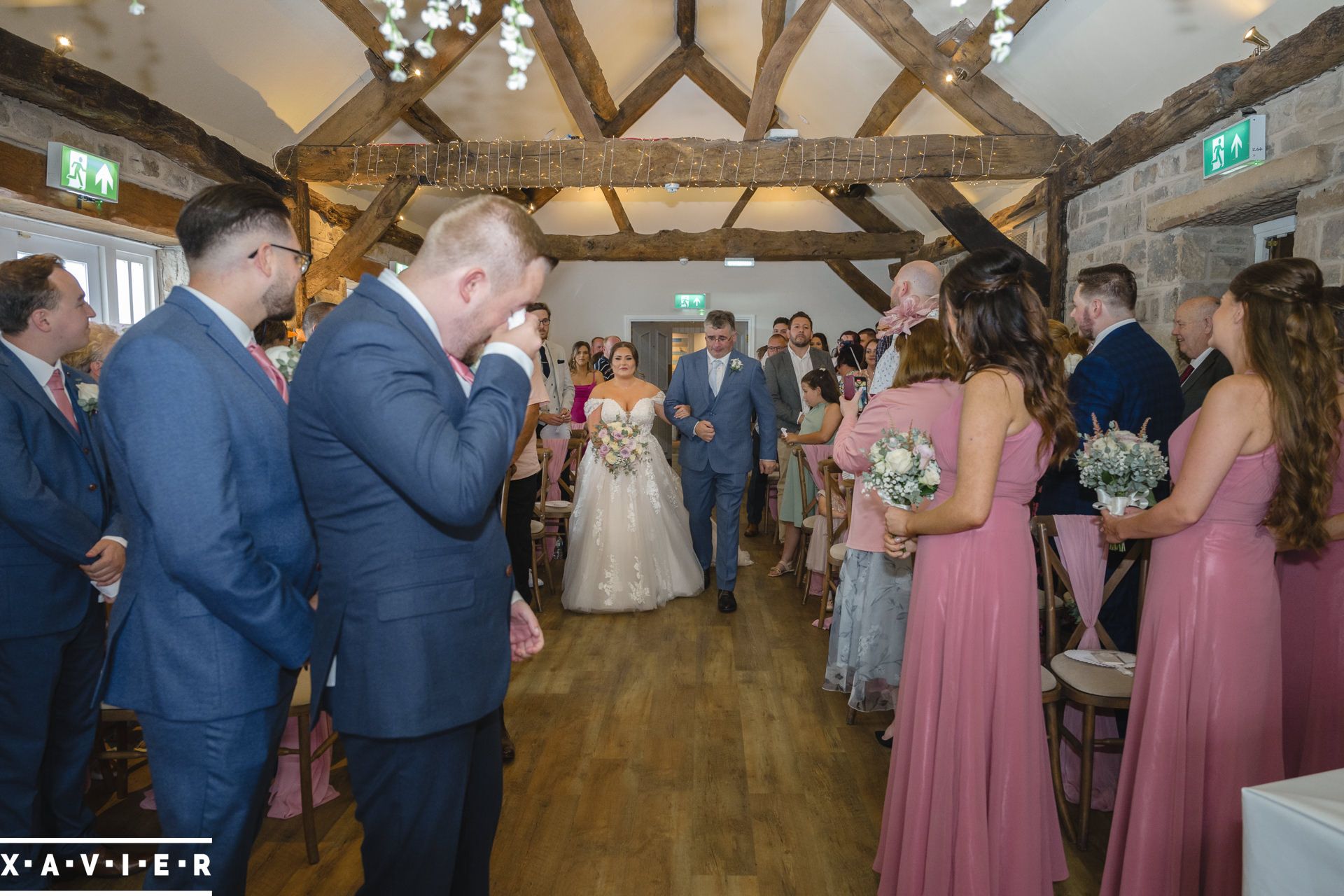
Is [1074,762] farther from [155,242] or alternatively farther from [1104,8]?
[155,242]

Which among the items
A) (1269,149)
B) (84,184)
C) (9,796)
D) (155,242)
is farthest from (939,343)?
(155,242)

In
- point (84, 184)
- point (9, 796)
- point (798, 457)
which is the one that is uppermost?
point (84, 184)

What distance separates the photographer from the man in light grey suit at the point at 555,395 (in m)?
6.17

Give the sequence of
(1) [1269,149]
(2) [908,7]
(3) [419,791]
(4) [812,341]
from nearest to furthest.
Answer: (3) [419,791] → (1) [1269,149] → (2) [908,7] → (4) [812,341]

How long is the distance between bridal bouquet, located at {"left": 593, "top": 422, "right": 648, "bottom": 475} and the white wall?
826cm

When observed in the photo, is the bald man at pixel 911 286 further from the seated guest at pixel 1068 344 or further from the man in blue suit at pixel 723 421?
the man in blue suit at pixel 723 421

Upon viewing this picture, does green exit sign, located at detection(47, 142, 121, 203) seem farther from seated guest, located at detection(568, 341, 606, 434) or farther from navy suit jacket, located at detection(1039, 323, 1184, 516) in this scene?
navy suit jacket, located at detection(1039, 323, 1184, 516)

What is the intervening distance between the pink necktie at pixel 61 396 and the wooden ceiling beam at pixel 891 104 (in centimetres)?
688

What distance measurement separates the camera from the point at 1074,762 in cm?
285

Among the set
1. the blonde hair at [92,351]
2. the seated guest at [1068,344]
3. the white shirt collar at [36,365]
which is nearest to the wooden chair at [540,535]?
the blonde hair at [92,351]

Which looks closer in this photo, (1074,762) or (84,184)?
(1074,762)

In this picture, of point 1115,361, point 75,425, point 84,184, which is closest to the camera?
point 75,425

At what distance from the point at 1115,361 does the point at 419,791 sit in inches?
122

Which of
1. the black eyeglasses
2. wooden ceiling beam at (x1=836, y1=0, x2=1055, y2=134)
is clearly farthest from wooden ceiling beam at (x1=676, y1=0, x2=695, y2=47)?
the black eyeglasses
